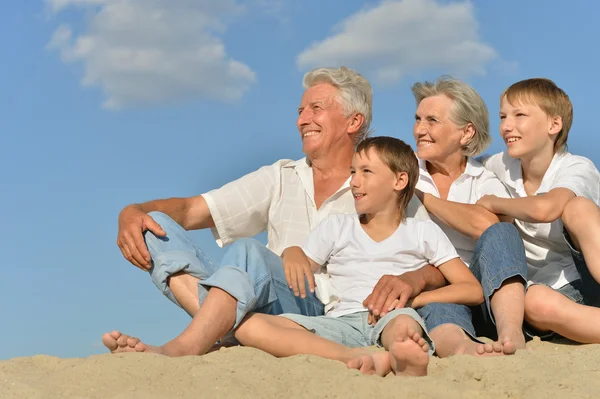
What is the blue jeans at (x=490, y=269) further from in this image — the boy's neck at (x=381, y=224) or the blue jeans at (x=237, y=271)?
the blue jeans at (x=237, y=271)

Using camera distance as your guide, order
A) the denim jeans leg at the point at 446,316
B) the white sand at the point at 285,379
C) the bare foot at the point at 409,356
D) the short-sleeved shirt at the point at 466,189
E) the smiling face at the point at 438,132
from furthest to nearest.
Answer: the smiling face at the point at 438,132, the short-sleeved shirt at the point at 466,189, the denim jeans leg at the point at 446,316, the bare foot at the point at 409,356, the white sand at the point at 285,379

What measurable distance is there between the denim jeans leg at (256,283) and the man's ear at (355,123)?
1.50 m

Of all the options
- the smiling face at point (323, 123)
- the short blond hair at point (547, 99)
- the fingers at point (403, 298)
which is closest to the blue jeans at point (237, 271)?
the fingers at point (403, 298)

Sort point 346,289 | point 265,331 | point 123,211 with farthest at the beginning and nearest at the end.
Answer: point 123,211 < point 346,289 < point 265,331

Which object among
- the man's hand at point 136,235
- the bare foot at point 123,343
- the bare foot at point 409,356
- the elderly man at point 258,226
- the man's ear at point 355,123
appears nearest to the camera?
the bare foot at point 409,356

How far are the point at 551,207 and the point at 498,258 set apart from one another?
18.0 inches

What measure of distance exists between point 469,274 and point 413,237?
0.40 meters

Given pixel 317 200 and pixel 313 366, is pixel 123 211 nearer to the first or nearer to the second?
pixel 317 200

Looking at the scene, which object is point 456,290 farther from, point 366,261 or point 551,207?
point 551,207

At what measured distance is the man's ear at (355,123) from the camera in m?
5.70

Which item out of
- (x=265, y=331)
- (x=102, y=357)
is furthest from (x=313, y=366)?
(x=102, y=357)

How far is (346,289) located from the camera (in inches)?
180

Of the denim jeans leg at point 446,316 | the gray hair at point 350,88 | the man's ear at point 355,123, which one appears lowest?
the denim jeans leg at point 446,316

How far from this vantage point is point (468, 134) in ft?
18.3
